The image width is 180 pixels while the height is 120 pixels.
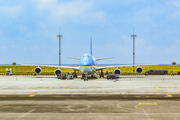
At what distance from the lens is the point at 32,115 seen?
13.7m

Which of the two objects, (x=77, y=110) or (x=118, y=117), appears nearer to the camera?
(x=118, y=117)

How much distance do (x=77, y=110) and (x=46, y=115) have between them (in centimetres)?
254

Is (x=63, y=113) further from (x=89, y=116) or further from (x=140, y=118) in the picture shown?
(x=140, y=118)

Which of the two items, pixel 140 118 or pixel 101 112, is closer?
pixel 140 118

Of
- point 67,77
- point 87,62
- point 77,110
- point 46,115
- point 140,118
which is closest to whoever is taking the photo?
point 140,118

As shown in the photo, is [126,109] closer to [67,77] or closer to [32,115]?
[32,115]

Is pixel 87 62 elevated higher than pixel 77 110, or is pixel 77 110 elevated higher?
pixel 87 62

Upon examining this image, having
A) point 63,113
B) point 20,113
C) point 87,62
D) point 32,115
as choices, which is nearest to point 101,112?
point 63,113

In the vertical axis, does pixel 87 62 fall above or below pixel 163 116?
above

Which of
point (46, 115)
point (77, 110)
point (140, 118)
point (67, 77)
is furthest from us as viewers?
point (67, 77)

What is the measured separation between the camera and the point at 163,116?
43.6ft

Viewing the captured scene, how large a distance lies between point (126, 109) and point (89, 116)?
11.7 ft

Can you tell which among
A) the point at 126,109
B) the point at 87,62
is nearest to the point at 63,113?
the point at 126,109

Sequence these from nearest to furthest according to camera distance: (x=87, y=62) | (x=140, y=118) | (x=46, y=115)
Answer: (x=140, y=118) → (x=46, y=115) → (x=87, y=62)
